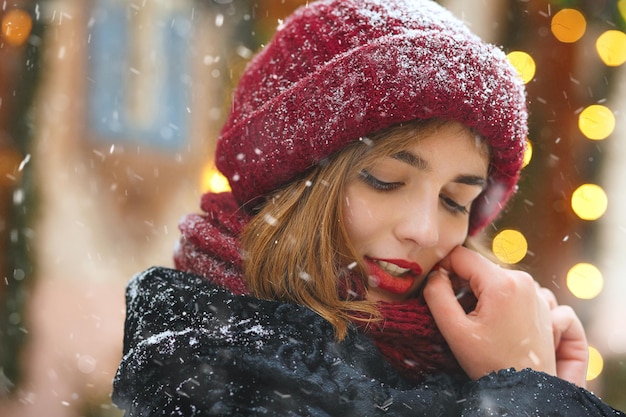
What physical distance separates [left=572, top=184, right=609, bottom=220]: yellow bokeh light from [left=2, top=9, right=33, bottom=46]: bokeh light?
10.7 feet

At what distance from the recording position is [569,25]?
318 cm

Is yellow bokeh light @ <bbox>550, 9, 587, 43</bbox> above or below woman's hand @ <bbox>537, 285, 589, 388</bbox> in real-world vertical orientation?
above

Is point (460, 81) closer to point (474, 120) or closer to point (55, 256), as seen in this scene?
point (474, 120)

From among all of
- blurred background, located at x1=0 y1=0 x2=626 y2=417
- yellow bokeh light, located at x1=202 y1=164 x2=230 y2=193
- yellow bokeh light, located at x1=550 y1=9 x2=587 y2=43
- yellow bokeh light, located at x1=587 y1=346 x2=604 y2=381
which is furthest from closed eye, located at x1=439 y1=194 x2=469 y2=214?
yellow bokeh light, located at x1=202 y1=164 x2=230 y2=193

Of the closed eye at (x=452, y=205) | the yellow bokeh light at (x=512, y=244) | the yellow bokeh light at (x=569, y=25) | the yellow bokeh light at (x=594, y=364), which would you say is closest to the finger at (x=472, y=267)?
the closed eye at (x=452, y=205)

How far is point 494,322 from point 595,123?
208 cm

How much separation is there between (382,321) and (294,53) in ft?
2.25

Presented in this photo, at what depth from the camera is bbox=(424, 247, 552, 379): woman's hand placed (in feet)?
4.91

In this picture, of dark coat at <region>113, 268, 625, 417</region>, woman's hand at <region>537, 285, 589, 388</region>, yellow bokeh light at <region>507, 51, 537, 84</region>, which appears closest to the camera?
dark coat at <region>113, 268, 625, 417</region>

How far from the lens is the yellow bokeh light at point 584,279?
11.0 feet

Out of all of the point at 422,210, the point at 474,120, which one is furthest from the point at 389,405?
the point at 474,120

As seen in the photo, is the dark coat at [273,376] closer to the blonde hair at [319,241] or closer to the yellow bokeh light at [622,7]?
the blonde hair at [319,241]

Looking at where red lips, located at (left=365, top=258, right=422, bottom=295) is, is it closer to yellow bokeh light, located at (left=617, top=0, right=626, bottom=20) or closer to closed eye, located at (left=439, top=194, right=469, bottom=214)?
closed eye, located at (left=439, top=194, right=469, bottom=214)

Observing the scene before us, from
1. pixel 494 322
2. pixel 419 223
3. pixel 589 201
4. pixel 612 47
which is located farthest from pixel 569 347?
pixel 612 47
